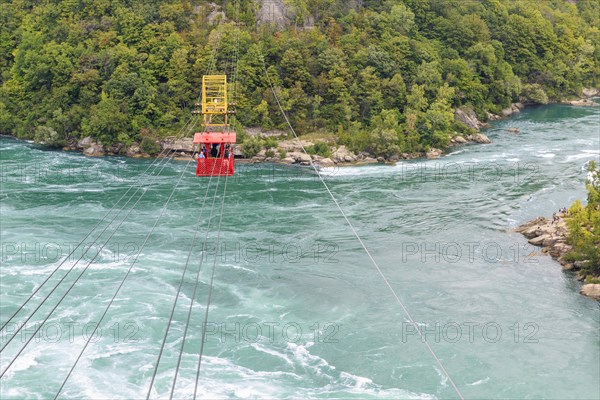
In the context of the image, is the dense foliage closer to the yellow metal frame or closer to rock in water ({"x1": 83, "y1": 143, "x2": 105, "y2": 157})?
the yellow metal frame

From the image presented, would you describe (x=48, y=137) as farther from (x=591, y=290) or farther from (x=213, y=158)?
(x=591, y=290)

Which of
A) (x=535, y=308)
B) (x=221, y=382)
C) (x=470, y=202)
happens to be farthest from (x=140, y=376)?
(x=470, y=202)

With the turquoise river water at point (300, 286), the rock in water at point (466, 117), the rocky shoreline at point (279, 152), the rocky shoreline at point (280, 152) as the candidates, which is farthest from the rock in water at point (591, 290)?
the rock in water at point (466, 117)

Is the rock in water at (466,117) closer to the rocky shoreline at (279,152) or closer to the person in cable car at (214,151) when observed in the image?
the rocky shoreline at (279,152)

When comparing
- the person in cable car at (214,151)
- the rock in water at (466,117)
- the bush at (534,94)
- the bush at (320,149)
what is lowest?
the bush at (320,149)

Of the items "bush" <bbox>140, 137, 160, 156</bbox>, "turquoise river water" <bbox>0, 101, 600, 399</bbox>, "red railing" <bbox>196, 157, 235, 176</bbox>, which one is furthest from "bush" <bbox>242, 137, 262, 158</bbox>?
"red railing" <bbox>196, 157, 235, 176</bbox>

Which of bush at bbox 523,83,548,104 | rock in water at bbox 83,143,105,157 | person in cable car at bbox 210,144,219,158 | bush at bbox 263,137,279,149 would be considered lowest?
rock in water at bbox 83,143,105,157

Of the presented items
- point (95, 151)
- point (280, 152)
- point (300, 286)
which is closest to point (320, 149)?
point (280, 152)
